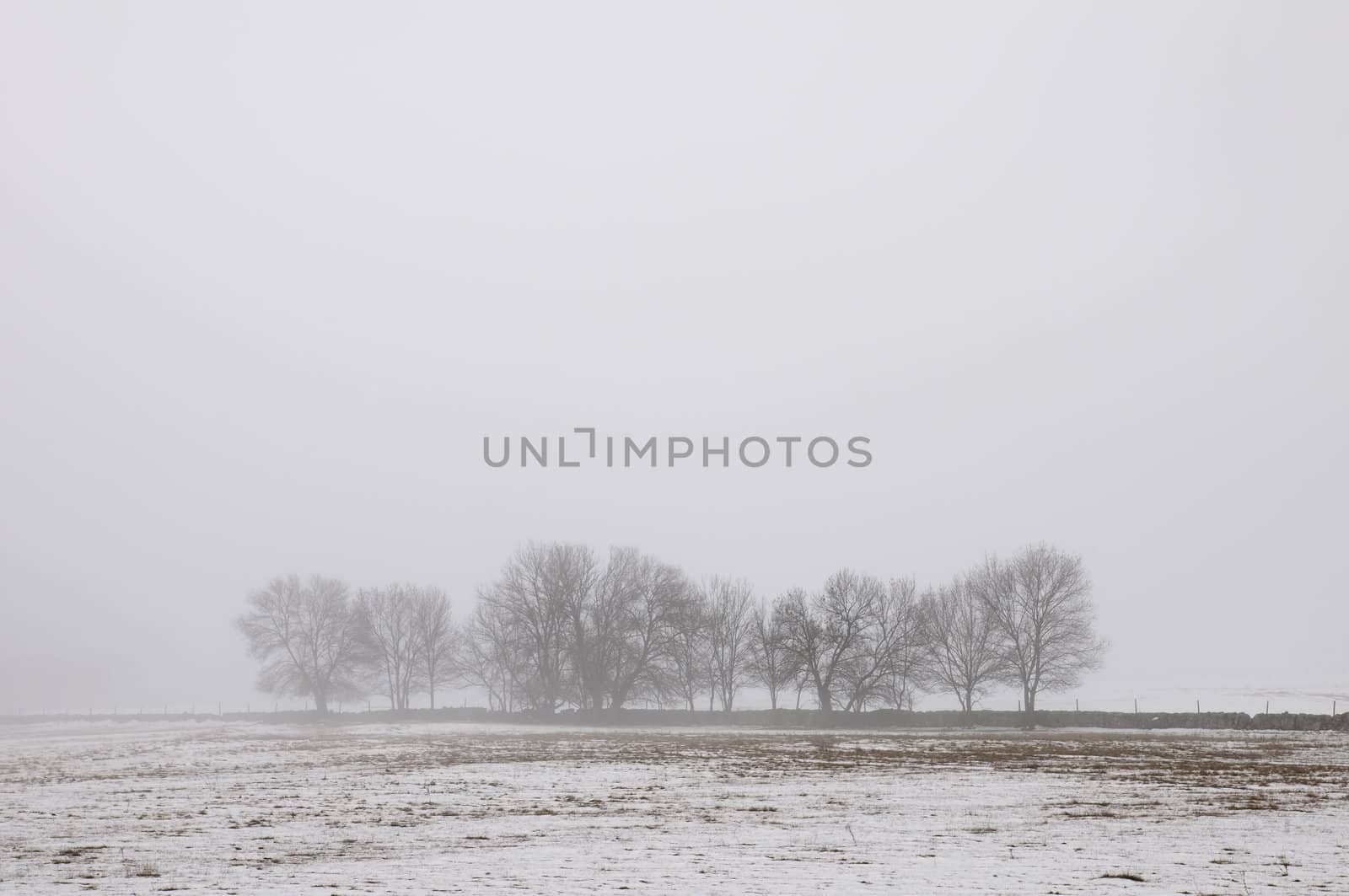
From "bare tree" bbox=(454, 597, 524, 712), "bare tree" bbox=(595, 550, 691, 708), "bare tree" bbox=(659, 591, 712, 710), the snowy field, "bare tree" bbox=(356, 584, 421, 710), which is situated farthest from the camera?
"bare tree" bbox=(356, 584, 421, 710)

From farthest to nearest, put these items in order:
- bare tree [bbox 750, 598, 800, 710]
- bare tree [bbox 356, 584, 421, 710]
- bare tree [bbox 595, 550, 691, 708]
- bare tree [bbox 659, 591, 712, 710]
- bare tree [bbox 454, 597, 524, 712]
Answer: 1. bare tree [bbox 356, 584, 421, 710]
2. bare tree [bbox 454, 597, 524, 712]
3. bare tree [bbox 659, 591, 712, 710]
4. bare tree [bbox 595, 550, 691, 708]
5. bare tree [bbox 750, 598, 800, 710]

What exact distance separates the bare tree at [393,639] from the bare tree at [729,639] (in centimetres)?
3290

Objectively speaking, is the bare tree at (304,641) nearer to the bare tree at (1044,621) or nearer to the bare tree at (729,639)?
the bare tree at (729,639)

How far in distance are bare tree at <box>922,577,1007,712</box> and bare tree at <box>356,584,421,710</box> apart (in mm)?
54514

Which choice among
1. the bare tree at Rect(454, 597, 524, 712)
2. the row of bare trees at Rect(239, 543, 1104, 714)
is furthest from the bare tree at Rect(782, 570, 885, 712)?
the bare tree at Rect(454, 597, 524, 712)

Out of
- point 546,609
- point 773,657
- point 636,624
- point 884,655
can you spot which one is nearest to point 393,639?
point 546,609

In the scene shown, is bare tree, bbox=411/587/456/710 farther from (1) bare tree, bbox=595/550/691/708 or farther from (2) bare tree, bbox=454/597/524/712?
(1) bare tree, bbox=595/550/691/708

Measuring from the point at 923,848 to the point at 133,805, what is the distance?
18.3 metres

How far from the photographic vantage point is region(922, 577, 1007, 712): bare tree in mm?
84562

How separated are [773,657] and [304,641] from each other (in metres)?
47.3

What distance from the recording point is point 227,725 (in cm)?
8888

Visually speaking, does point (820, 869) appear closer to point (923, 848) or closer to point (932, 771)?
point (923, 848)

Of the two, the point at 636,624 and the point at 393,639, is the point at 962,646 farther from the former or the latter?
the point at 393,639

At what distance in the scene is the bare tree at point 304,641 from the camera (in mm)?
102625
